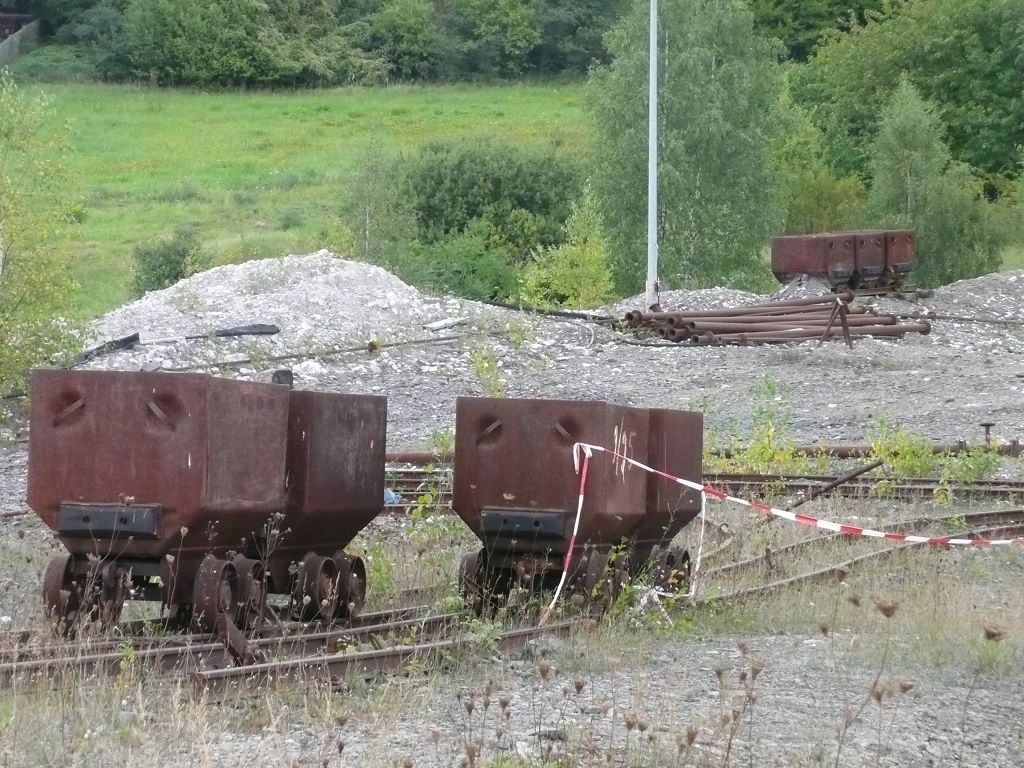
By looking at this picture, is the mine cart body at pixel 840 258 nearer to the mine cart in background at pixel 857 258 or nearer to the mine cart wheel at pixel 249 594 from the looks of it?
the mine cart in background at pixel 857 258

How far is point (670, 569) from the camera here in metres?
10.2

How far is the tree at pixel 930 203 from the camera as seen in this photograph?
40.8 metres

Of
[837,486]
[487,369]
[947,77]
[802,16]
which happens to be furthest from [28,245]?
[802,16]

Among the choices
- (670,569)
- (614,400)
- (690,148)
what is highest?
(690,148)

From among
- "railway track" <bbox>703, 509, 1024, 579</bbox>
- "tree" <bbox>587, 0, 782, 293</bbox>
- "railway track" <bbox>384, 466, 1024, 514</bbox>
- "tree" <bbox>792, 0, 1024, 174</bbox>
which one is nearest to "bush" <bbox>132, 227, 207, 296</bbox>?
"tree" <bbox>587, 0, 782, 293</bbox>

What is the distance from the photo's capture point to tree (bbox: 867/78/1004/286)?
1606 inches

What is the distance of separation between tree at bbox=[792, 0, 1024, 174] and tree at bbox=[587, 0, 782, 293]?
1374 centimetres

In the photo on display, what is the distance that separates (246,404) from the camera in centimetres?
812

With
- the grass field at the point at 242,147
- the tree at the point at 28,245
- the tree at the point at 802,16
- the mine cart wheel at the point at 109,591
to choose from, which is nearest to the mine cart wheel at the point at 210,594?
the mine cart wheel at the point at 109,591

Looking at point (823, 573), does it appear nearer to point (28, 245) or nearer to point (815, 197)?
point (28, 245)

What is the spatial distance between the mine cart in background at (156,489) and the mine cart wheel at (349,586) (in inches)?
23.5

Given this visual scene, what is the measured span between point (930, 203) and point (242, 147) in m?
30.8

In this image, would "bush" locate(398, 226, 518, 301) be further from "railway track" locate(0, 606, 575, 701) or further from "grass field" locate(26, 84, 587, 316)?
"railway track" locate(0, 606, 575, 701)

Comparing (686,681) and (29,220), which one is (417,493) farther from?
(29,220)
